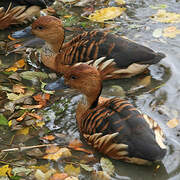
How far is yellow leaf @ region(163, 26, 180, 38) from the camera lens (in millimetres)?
6117

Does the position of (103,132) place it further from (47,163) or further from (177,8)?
(177,8)

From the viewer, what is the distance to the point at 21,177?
3.75 meters

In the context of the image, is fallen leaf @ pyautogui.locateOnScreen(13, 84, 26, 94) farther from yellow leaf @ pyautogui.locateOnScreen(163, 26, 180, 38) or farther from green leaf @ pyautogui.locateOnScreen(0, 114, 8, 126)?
yellow leaf @ pyautogui.locateOnScreen(163, 26, 180, 38)

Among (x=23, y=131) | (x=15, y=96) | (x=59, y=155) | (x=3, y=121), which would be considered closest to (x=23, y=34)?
(x=15, y=96)

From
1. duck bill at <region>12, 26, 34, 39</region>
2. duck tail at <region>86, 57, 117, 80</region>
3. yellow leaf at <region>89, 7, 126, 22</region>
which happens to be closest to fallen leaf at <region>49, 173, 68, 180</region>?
duck tail at <region>86, 57, 117, 80</region>

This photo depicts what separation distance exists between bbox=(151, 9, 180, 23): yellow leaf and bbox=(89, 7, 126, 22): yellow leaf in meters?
0.66

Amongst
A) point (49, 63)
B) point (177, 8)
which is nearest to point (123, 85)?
point (49, 63)

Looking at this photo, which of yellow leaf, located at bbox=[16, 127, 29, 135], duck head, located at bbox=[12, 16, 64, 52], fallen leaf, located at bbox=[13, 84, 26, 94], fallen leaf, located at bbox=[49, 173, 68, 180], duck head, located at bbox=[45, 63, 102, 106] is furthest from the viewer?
duck head, located at bbox=[12, 16, 64, 52]

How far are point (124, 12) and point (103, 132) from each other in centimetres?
371

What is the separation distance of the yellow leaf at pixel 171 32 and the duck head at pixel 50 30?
72.1 inches

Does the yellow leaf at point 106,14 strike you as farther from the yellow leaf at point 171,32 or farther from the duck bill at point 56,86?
the duck bill at point 56,86

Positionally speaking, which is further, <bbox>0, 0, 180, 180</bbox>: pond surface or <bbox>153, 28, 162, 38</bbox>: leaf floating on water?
<bbox>153, 28, 162, 38</bbox>: leaf floating on water

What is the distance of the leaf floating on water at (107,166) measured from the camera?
3768 millimetres

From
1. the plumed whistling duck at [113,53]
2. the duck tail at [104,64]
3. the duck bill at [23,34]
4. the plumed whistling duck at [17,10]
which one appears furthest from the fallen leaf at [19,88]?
the plumed whistling duck at [17,10]
